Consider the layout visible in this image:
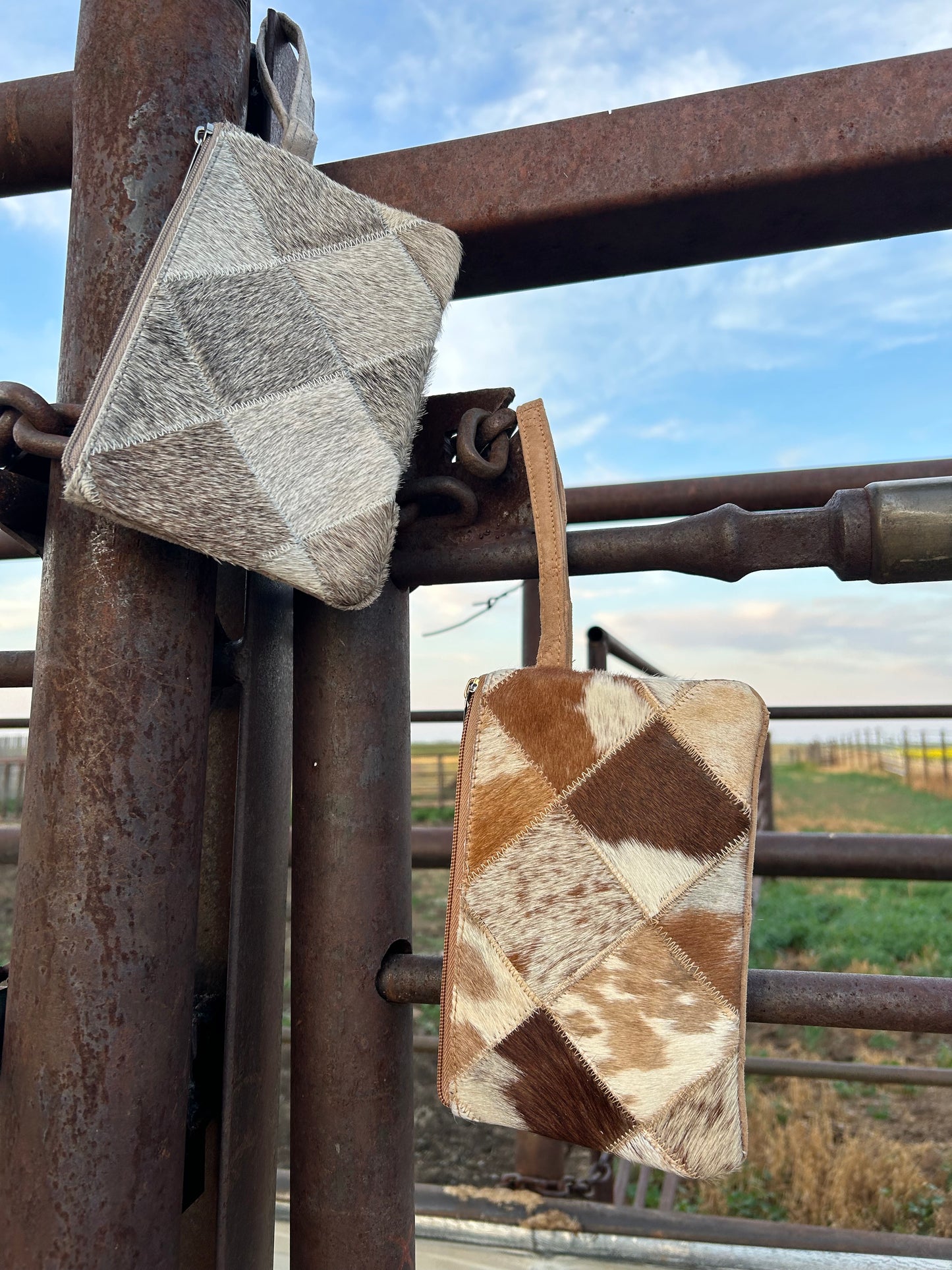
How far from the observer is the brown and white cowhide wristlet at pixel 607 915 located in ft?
1.74

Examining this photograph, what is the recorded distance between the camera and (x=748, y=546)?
61 cm

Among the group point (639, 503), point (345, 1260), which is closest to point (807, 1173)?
point (639, 503)

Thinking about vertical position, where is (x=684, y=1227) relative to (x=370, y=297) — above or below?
below

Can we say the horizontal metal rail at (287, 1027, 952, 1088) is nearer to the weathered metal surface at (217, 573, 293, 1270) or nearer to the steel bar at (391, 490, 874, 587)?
the weathered metal surface at (217, 573, 293, 1270)

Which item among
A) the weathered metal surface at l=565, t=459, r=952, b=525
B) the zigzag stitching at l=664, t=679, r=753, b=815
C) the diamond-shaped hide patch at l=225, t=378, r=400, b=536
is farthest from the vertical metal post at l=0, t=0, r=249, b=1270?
the weathered metal surface at l=565, t=459, r=952, b=525

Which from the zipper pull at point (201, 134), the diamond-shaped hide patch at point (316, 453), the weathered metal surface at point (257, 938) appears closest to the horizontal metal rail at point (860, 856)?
the weathered metal surface at point (257, 938)

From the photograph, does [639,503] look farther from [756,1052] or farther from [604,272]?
[756,1052]

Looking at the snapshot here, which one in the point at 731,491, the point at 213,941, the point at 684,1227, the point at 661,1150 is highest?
the point at 731,491

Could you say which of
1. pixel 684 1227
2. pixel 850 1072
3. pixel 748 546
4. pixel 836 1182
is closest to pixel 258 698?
pixel 748 546

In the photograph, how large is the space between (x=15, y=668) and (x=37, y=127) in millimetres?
481

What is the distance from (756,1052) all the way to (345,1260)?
15.4ft

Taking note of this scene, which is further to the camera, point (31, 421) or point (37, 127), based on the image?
point (37, 127)

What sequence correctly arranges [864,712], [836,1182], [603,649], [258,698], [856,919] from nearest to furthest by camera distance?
[258,698]
[603,649]
[864,712]
[836,1182]
[856,919]

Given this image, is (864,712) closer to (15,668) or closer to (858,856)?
(858,856)
